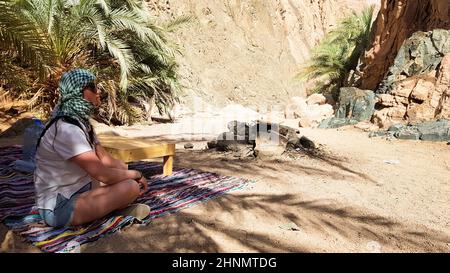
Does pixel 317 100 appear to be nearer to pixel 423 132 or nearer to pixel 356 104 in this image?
pixel 356 104

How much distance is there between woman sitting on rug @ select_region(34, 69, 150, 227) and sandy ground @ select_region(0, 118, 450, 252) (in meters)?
0.24

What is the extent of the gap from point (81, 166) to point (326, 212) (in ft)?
6.60

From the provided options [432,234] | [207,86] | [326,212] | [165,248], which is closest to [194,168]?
[326,212]

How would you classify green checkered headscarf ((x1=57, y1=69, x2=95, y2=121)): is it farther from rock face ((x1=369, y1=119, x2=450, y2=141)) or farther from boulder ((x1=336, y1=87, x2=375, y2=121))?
boulder ((x1=336, y1=87, x2=375, y2=121))

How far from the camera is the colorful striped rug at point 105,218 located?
2.27 meters

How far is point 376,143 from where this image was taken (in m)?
7.50

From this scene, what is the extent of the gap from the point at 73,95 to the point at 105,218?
0.87 m

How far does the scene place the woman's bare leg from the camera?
2.29 metres

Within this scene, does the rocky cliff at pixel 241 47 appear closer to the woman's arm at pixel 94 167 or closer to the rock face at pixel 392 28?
the rock face at pixel 392 28

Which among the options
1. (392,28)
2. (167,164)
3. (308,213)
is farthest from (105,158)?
(392,28)

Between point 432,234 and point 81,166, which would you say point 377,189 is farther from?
point 81,166

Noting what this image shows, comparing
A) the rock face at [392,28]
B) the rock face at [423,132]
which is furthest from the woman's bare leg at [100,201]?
the rock face at [392,28]

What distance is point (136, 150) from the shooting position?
3.48 m

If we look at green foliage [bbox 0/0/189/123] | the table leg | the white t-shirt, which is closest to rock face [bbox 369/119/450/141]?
the table leg
